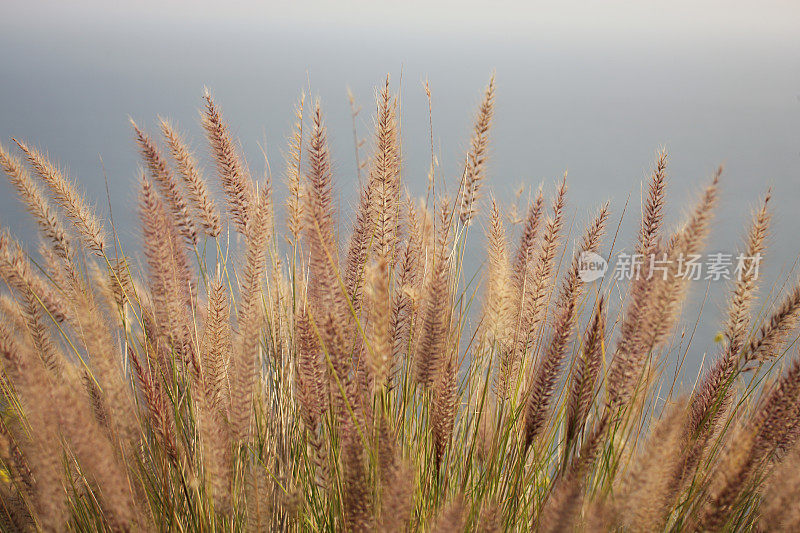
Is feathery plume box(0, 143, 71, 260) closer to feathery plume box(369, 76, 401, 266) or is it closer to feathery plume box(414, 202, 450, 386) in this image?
feathery plume box(369, 76, 401, 266)

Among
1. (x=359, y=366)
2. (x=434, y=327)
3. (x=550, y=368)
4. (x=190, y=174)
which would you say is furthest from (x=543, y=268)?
(x=190, y=174)

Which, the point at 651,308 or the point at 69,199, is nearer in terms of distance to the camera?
the point at 651,308

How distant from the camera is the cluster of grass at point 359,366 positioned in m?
1.15

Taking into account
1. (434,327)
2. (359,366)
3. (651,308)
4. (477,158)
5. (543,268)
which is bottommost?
(359,366)

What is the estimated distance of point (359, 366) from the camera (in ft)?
4.41

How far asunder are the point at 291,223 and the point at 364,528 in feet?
2.72

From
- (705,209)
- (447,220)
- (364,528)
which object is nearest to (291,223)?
(447,220)

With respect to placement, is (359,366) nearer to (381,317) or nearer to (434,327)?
(434,327)

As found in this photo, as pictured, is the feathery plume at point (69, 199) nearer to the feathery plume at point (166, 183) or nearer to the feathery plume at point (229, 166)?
the feathery plume at point (166, 183)

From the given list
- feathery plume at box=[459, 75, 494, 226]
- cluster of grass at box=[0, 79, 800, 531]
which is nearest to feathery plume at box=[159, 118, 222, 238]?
cluster of grass at box=[0, 79, 800, 531]

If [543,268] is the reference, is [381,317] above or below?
below

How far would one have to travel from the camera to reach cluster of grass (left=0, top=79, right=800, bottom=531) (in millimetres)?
1150

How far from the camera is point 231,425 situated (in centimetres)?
136

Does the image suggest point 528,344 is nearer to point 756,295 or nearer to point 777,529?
point 756,295
